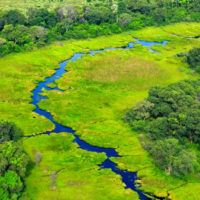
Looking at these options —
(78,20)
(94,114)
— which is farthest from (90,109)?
(78,20)

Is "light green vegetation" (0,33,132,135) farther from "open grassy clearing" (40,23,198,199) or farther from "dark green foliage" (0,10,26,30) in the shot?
"dark green foliage" (0,10,26,30)

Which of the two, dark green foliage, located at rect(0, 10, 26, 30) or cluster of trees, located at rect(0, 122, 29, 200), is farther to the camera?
dark green foliage, located at rect(0, 10, 26, 30)

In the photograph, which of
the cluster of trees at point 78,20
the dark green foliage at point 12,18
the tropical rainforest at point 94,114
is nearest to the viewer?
the tropical rainforest at point 94,114

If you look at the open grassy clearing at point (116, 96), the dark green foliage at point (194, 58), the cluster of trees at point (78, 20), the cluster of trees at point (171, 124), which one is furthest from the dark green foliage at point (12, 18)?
the cluster of trees at point (171, 124)

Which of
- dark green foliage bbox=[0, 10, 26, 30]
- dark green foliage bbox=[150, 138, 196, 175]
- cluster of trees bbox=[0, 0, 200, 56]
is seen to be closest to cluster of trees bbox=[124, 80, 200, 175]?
dark green foliage bbox=[150, 138, 196, 175]

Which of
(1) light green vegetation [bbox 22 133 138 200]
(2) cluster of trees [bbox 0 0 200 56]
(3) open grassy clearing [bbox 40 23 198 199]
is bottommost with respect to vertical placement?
(1) light green vegetation [bbox 22 133 138 200]

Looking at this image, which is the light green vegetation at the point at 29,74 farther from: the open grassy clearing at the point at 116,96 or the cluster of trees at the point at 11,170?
the cluster of trees at the point at 11,170
